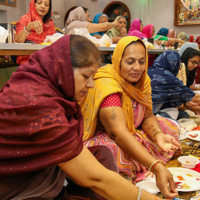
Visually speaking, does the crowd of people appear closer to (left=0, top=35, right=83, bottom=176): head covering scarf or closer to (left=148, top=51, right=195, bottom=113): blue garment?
(left=0, top=35, right=83, bottom=176): head covering scarf

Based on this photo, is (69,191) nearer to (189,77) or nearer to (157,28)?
(189,77)

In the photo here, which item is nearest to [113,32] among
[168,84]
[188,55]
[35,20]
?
[188,55]

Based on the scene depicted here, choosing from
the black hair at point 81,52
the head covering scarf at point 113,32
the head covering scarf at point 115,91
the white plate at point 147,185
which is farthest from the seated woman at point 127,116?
the head covering scarf at point 113,32

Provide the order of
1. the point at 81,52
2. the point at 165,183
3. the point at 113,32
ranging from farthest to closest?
the point at 113,32, the point at 165,183, the point at 81,52

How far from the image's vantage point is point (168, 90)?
2697 mm

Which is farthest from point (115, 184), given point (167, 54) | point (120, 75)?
point (167, 54)

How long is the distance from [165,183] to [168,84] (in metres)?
1.65

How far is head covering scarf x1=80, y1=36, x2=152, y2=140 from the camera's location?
1.68m

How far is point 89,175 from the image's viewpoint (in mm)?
925

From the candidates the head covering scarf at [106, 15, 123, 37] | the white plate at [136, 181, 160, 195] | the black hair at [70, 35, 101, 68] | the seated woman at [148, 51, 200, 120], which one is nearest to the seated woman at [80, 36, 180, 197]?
the white plate at [136, 181, 160, 195]

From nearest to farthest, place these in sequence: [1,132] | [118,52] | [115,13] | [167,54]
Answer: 1. [1,132]
2. [118,52]
3. [167,54]
4. [115,13]

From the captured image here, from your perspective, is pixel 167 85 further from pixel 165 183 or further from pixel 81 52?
pixel 81 52

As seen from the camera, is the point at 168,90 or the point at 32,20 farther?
the point at 32,20

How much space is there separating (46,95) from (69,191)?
1.75 ft
